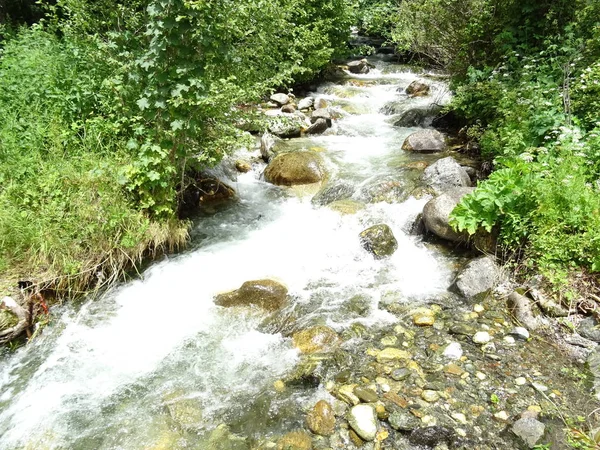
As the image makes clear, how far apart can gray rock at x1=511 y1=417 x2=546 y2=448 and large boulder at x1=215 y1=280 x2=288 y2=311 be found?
113 inches

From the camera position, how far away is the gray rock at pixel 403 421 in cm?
338

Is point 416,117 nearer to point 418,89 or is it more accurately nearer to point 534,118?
point 418,89

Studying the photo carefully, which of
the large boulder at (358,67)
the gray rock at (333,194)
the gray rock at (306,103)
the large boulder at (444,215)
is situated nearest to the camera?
the large boulder at (444,215)

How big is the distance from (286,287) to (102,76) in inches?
178

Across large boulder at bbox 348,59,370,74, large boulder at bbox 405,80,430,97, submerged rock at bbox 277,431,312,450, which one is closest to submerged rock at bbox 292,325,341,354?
submerged rock at bbox 277,431,312,450

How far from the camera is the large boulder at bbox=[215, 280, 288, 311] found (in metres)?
5.18

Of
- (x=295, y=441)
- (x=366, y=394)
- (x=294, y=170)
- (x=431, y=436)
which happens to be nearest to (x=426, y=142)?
(x=294, y=170)

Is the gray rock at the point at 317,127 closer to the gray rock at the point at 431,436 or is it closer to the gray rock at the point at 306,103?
the gray rock at the point at 306,103

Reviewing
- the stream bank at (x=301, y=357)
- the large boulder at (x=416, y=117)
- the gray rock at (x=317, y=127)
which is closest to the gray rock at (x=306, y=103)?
the gray rock at (x=317, y=127)

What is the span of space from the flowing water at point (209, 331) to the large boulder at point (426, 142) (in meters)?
1.62

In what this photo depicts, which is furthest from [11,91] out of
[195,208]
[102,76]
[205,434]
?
[205,434]

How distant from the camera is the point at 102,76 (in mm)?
6316

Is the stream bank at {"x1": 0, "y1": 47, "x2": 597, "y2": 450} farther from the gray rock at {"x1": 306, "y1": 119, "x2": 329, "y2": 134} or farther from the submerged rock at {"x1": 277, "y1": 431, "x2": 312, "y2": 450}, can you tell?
the gray rock at {"x1": 306, "y1": 119, "x2": 329, "y2": 134}

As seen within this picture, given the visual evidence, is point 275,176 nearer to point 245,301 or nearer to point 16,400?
point 245,301
